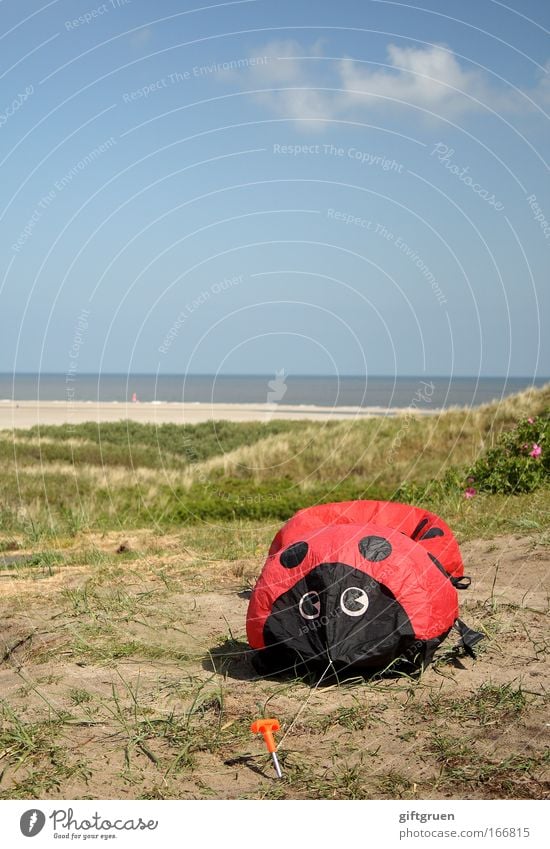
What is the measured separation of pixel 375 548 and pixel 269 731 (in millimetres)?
1523

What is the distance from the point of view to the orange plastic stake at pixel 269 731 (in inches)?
172

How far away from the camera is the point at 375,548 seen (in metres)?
5.60

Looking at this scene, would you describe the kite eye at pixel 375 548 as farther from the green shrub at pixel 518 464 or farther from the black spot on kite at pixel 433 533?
the green shrub at pixel 518 464

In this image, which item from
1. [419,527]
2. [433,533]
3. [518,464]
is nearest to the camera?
[433,533]

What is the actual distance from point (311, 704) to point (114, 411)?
53869mm

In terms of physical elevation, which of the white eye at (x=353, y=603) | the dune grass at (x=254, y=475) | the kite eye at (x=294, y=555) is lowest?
the dune grass at (x=254, y=475)

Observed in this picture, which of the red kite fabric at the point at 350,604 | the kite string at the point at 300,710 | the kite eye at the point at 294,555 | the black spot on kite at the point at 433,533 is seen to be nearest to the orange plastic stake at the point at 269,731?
the kite string at the point at 300,710

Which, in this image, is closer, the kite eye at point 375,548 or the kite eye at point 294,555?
the kite eye at point 375,548

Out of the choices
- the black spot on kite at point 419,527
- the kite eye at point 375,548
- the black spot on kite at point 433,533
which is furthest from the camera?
the black spot on kite at point 419,527

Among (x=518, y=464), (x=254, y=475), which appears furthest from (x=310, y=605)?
(x=254, y=475)

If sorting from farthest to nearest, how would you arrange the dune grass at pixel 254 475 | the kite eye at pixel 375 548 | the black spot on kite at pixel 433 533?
the dune grass at pixel 254 475, the black spot on kite at pixel 433 533, the kite eye at pixel 375 548

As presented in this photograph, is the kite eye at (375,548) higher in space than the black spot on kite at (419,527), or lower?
higher

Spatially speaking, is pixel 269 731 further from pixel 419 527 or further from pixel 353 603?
pixel 419 527
